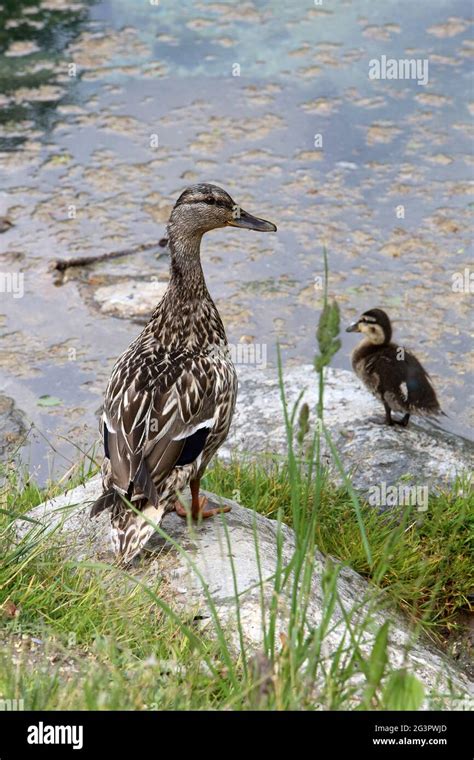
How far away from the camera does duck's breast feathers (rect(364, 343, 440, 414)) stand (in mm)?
6340

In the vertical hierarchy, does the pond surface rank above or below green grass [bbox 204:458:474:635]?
above

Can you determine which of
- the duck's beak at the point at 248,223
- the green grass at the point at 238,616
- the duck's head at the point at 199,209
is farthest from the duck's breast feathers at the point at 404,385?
the duck's head at the point at 199,209

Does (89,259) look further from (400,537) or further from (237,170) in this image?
(400,537)

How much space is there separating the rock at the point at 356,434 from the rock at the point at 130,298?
1.07 m

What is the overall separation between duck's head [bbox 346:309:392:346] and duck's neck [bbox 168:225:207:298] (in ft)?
6.00

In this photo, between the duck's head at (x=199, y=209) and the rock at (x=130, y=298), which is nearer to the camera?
the duck's head at (x=199, y=209)

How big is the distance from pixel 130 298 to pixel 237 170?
6.64 ft

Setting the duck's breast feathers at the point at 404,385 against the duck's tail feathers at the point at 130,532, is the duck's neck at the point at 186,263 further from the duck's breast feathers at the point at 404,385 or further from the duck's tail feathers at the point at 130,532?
the duck's breast feathers at the point at 404,385

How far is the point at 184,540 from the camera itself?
4598 mm

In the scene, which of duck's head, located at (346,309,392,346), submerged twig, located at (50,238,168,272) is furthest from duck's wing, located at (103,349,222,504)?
submerged twig, located at (50,238,168,272)

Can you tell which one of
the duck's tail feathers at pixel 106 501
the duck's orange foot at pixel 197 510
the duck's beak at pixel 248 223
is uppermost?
the duck's beak at pixel 248 223

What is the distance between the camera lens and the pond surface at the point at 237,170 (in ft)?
24.8

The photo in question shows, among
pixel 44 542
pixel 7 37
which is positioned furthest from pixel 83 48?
pixel 44 542

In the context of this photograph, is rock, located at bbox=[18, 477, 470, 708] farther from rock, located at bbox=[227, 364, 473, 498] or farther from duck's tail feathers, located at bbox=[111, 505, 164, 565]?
rock, located at bbox=[227, 364, 473, 498]
